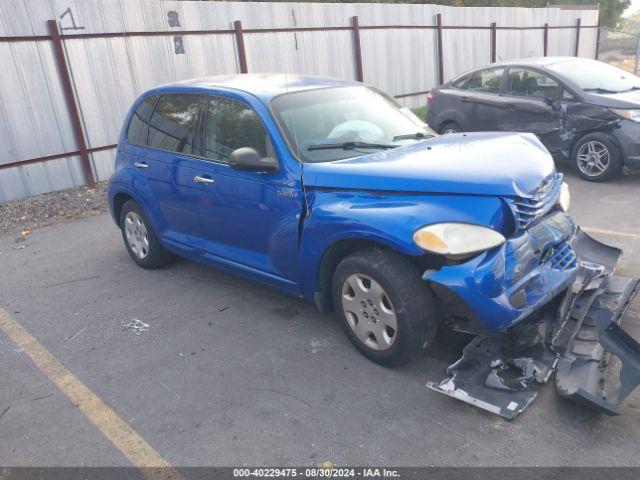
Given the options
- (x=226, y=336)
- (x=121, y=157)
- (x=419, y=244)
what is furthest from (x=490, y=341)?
(x=121, y=157)

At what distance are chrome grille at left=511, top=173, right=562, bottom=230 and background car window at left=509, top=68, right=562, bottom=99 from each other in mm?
4900

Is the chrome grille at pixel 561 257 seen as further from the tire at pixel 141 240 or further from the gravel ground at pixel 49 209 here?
the gravel ground at pixel 49 209

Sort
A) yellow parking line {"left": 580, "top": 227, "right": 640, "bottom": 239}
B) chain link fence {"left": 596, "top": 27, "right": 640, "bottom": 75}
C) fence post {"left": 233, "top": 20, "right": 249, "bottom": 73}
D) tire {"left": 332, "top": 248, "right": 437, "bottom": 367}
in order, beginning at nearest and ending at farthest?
tire {"left": 332, "top": 248, "right": 437, "bottom": 367}, yellow parking line {"left": 580, "top": 227, "right": 640, "bottom": 239}, fence post {"left": 233, "top": 20, "right": 249, "bottom": 73}, chain link fence {"left": 596, "top": 27, "right": 640, "bottom": 75}

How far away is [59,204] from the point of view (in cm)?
820

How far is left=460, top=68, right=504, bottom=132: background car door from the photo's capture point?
343 inches

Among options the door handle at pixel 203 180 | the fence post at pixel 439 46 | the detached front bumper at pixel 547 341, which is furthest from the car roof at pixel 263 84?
the fence post at pixel 439 46

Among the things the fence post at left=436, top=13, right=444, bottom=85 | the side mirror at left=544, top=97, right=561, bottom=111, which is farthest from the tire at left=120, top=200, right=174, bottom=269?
the fence post at left=436, top=13, right=444, bottom=85

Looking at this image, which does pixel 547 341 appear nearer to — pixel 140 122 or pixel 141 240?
pixel 141 240

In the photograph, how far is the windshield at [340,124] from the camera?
13.0ft

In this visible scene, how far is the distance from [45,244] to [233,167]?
396 centimetres

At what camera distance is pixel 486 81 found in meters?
8.95

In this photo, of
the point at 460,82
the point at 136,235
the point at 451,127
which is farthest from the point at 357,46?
the point at 136,235

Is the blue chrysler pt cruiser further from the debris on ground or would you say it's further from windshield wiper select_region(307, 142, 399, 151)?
the debris on ground

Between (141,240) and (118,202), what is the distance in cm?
50
